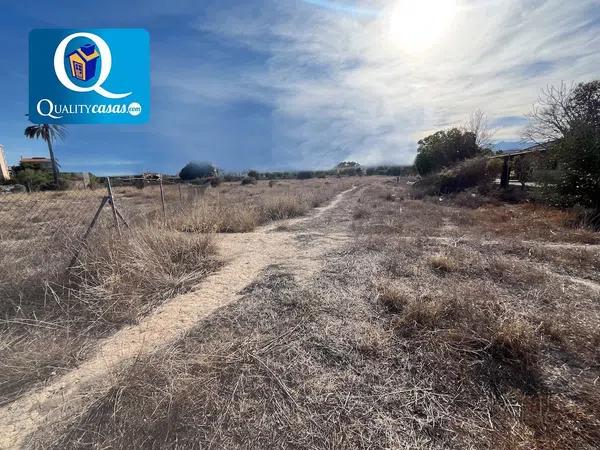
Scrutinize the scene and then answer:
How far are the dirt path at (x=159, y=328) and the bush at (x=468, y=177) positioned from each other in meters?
15.1

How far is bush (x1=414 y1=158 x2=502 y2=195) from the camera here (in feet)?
57.6

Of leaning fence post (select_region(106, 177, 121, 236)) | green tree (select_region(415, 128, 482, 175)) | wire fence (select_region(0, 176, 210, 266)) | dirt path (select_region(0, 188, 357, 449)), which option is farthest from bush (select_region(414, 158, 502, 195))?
leaning fence post (select_region(106, 177, 121, 236))

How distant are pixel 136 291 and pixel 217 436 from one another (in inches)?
104

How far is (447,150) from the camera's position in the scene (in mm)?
26109

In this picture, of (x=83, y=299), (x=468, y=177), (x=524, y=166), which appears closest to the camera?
(x=83, y=299)

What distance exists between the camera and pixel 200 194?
35.9ft

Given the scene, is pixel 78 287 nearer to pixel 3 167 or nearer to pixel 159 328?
pixel 159 328

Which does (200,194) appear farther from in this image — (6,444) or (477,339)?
(477,339)

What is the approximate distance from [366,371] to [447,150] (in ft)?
94.3

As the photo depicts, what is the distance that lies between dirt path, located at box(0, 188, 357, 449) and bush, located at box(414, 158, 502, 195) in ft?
49.5

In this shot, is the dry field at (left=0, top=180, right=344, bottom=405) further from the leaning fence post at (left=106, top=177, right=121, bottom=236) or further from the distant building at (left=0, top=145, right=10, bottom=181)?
the distant building at (left=0, top=145, right=10, bottom=181)

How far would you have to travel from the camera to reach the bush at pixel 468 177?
57.6ft

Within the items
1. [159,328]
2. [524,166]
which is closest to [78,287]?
[159,328]

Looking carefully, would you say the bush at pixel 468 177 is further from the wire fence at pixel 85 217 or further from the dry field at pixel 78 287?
the dry field at pixel 78 287
